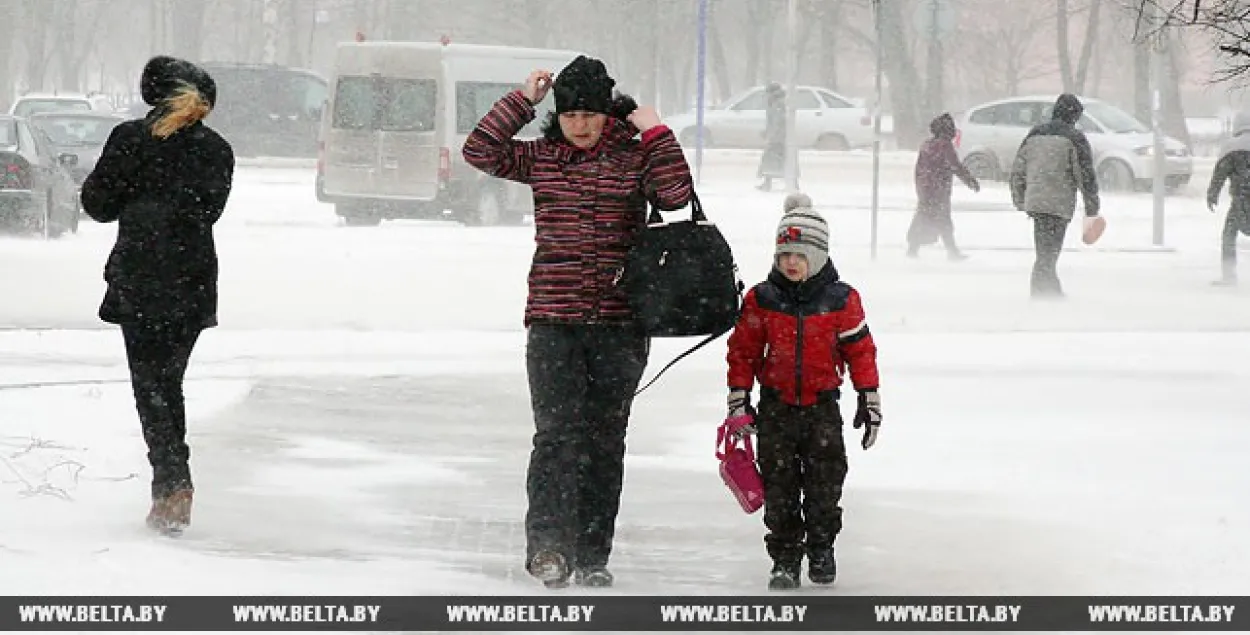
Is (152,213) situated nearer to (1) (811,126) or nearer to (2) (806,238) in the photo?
(2) (806,238)

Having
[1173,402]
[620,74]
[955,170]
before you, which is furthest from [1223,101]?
[1173,402]

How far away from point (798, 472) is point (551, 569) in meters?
0.86

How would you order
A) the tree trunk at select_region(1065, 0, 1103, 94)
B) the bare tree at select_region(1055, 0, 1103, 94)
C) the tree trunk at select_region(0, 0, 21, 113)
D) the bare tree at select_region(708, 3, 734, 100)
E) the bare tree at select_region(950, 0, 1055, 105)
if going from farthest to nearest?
the bare tree at select_region(950, 0, 1055, 105)
the bare tree at select_region(708, 3, 734, 100)
the tree trunk at select_region(0, 0, 21, 113)
the bare tree at select_region(1055, 0, 1103, 94)
the tree trunk at select_region(1065, 0, 1103, 94)

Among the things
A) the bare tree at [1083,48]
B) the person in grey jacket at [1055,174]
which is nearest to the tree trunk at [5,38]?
the bare tree at [1083,48]

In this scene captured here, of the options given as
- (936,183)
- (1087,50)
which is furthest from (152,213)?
(1087,50)

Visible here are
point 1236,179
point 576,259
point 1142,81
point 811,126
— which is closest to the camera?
point 576,259

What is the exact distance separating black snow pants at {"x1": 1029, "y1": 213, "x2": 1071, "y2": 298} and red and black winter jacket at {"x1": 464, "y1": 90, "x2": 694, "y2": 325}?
11.4m

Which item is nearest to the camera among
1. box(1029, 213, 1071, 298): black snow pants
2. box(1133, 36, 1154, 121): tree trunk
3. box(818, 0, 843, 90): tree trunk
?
box(1029, 213, 1071, 298): black snow pants

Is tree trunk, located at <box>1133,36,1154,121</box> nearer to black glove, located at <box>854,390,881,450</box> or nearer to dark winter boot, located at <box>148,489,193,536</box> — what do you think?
dark winter boot, located at <box>148,489,193,536</box>

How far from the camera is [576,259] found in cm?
747

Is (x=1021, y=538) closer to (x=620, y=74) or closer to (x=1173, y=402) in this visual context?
(x=1173, y=402)

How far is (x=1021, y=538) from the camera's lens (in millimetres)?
8641

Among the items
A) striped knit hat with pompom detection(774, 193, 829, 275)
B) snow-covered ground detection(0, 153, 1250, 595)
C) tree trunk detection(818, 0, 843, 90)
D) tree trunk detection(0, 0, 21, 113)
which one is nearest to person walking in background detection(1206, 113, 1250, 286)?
snow-covered ground detection(0, 153, 1250, 595)

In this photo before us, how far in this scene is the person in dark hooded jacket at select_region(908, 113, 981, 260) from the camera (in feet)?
79.6
